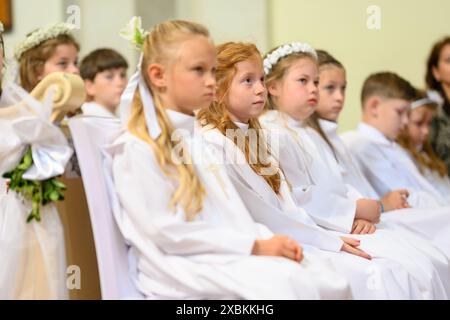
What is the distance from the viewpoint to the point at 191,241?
2.20 m

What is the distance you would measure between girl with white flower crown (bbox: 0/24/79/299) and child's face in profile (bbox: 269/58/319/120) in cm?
121

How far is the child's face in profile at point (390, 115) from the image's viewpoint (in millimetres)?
4363

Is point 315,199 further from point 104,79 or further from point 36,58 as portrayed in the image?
point 104,79

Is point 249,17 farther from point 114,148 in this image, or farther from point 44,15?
point 114,148

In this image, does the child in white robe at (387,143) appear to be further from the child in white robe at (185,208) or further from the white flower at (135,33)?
the white flower at (135,33)

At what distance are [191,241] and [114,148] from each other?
359 mm

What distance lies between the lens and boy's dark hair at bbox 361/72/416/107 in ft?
14.4

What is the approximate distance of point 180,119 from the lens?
2.35 metres

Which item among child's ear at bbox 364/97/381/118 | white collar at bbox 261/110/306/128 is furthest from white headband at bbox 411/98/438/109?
white collar at bbox 261/110/306/128

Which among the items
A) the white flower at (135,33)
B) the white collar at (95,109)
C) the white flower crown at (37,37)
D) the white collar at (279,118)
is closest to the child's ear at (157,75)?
the white flower at (135,33)

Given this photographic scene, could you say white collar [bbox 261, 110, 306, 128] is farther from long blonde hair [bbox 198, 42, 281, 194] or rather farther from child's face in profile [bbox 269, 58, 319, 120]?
long blonde hair [bbox 198, 42, 281, 194]

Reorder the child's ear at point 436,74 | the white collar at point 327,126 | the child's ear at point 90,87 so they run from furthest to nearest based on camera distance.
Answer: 1. the child's ear at point 436,74
2. the child's ear at point 90,87
3. the white collar at point 327,126

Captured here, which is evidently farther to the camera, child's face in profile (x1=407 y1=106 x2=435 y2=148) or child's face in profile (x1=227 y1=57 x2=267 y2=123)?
child's face in profile (x1=407 y1=106 x2=435 y2=148)

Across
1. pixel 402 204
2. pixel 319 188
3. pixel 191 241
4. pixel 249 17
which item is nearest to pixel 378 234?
pixel 319 188
